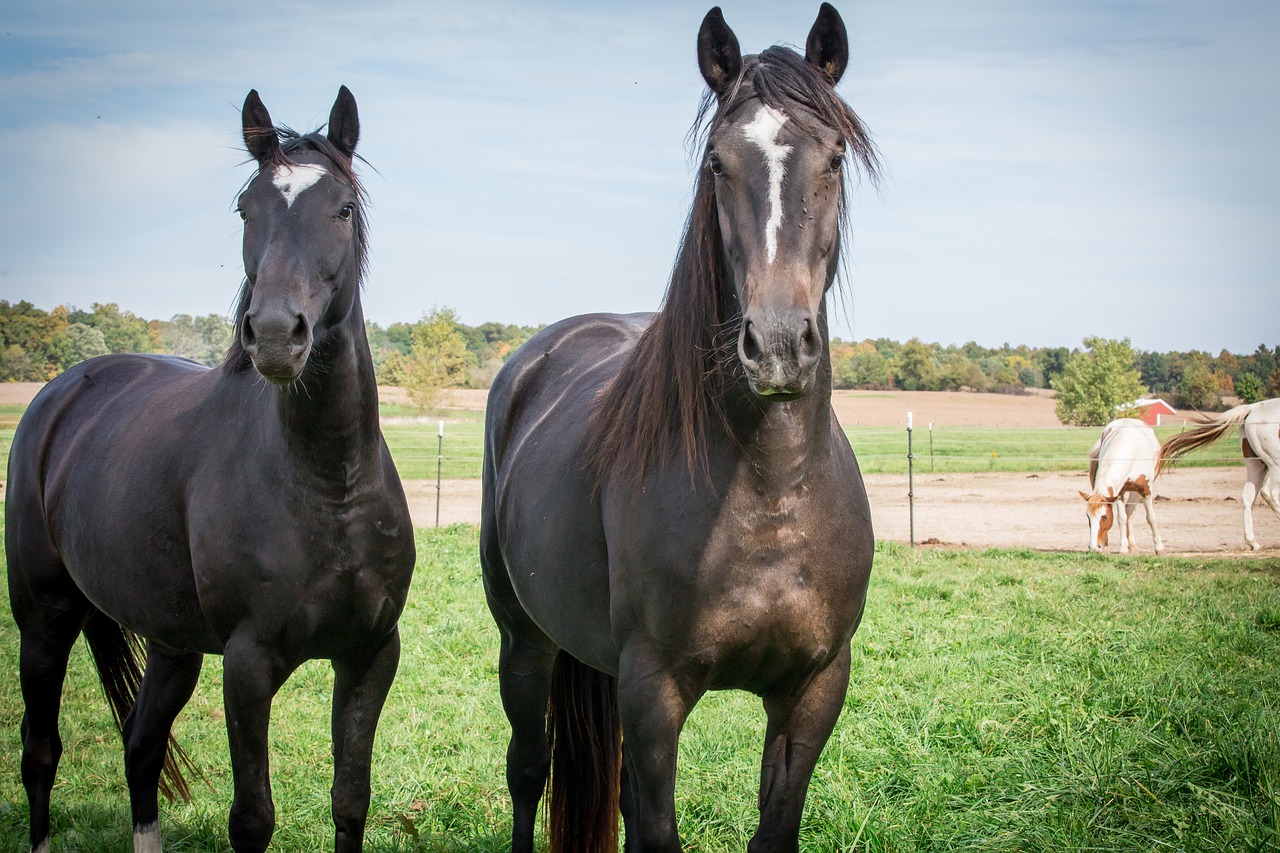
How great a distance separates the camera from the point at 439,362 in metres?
42.6

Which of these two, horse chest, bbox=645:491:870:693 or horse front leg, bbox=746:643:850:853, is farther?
horse front leg, bbox=746:643:850:853

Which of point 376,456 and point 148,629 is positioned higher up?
point 376,456

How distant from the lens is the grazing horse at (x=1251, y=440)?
10.3 metres

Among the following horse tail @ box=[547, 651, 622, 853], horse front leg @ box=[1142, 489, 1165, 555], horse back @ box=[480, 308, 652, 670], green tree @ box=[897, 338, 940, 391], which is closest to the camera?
horse back @ box=[480, 308, 652, 670]

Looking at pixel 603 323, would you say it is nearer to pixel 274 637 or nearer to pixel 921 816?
pixel 274 637

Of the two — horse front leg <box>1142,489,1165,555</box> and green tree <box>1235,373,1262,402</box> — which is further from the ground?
green tree <box>1235,373,1262,402</box>

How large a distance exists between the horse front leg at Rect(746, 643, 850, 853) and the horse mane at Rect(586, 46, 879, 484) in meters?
0.67

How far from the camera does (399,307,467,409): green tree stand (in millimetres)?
42500

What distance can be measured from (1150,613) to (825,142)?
589 cm

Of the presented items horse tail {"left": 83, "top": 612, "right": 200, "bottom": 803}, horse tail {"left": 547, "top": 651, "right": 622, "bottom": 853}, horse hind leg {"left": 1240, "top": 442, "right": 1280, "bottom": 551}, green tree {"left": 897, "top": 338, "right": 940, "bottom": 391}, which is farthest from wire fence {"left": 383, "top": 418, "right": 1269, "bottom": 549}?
green tree {"left": 897, "top": 338, "right": 940, "bottom": 391}

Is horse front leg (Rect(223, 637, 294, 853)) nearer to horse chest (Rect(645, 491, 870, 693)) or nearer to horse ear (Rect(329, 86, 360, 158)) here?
horse chest (Rect(645, 491, 870, 693))

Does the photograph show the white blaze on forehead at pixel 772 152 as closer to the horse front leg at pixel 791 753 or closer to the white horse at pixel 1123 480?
the horse front leg at pixel 791 753

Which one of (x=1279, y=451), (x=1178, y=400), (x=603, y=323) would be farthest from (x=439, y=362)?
(x=603, y=323)

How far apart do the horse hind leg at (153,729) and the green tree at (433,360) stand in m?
39.5
